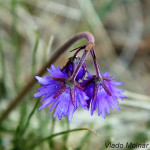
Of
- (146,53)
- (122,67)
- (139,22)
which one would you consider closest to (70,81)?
(122,67)

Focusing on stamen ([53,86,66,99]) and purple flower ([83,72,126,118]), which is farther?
purple flower ([83,72,126,118])

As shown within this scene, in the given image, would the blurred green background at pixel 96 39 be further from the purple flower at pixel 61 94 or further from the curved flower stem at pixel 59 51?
the purple flower at pixel 61 94

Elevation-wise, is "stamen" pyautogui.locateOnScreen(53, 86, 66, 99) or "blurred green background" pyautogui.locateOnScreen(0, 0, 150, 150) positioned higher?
"blurred green background" pyautogui.locateOnScreen(0, 0, 150, 150)

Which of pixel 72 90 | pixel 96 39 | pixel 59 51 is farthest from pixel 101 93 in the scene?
pixel 96 39

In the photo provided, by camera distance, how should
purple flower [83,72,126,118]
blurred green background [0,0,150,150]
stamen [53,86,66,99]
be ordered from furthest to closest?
blurred green background [0,0,150,150] < purple flower [83,72,126,118] < stamen [53,86,66,99]

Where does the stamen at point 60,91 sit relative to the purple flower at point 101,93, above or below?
below

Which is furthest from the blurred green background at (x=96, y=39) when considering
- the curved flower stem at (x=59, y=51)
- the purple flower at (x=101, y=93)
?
the purple flower at (x=101, y=93)

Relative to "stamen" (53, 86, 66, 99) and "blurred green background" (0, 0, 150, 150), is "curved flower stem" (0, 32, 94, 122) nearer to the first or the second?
"stamen" (53, 86, 66, 99)

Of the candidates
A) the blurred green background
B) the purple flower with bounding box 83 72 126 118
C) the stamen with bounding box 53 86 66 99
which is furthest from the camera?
the blurred green background

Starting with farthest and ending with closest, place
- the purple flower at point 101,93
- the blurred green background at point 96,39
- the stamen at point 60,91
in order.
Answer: the blurred green background at point 96,39, the purple flower at point 101,93, the stamen at point 60,91

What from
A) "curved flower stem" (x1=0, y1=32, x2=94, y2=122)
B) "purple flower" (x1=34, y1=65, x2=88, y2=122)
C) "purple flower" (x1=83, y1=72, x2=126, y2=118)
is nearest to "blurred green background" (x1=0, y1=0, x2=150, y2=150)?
"curved flower stem" (x1=0, y1=32, x2=94, y2=122)
